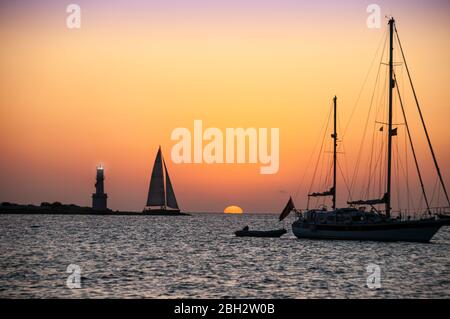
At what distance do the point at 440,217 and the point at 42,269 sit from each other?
43.0 meters

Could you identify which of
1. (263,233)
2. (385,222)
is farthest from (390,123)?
(263,233)

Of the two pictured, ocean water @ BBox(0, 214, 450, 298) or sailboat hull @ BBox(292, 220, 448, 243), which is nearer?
ocean water @ BBox(0, 214, 450, 298)

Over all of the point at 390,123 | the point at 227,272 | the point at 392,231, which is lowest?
the point at 227,272

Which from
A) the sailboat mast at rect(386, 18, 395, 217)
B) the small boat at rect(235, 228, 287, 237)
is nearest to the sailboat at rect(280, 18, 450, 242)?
the sailboat mast at rect(386, 18, 395, 217)

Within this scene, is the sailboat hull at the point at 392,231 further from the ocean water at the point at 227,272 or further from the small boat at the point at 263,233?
the small boat at the point at 263,233

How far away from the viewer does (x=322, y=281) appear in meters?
43.1

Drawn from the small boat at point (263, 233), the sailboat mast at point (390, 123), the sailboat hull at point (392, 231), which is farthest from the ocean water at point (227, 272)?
the small boat at point (263, 233)

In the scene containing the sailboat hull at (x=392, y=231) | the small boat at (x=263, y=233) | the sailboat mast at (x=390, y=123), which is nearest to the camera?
the sailboat mast at (x=390, y=123)

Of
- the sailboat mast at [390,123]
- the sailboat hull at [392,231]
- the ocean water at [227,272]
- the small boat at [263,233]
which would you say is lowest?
the ocean water at [227,272]

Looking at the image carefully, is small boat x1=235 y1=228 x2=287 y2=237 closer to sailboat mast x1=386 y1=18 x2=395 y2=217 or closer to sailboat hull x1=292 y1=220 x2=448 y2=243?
sailboat hull x1=292 y1=220 x2=448 y2=243

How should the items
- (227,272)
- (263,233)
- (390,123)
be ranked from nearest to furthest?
(227,272), (390,123), (263,233)

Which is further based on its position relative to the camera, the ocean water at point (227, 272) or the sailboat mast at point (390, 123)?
the sailboat mast at point (390, 123)

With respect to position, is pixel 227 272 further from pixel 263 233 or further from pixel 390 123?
pixel 263 233
